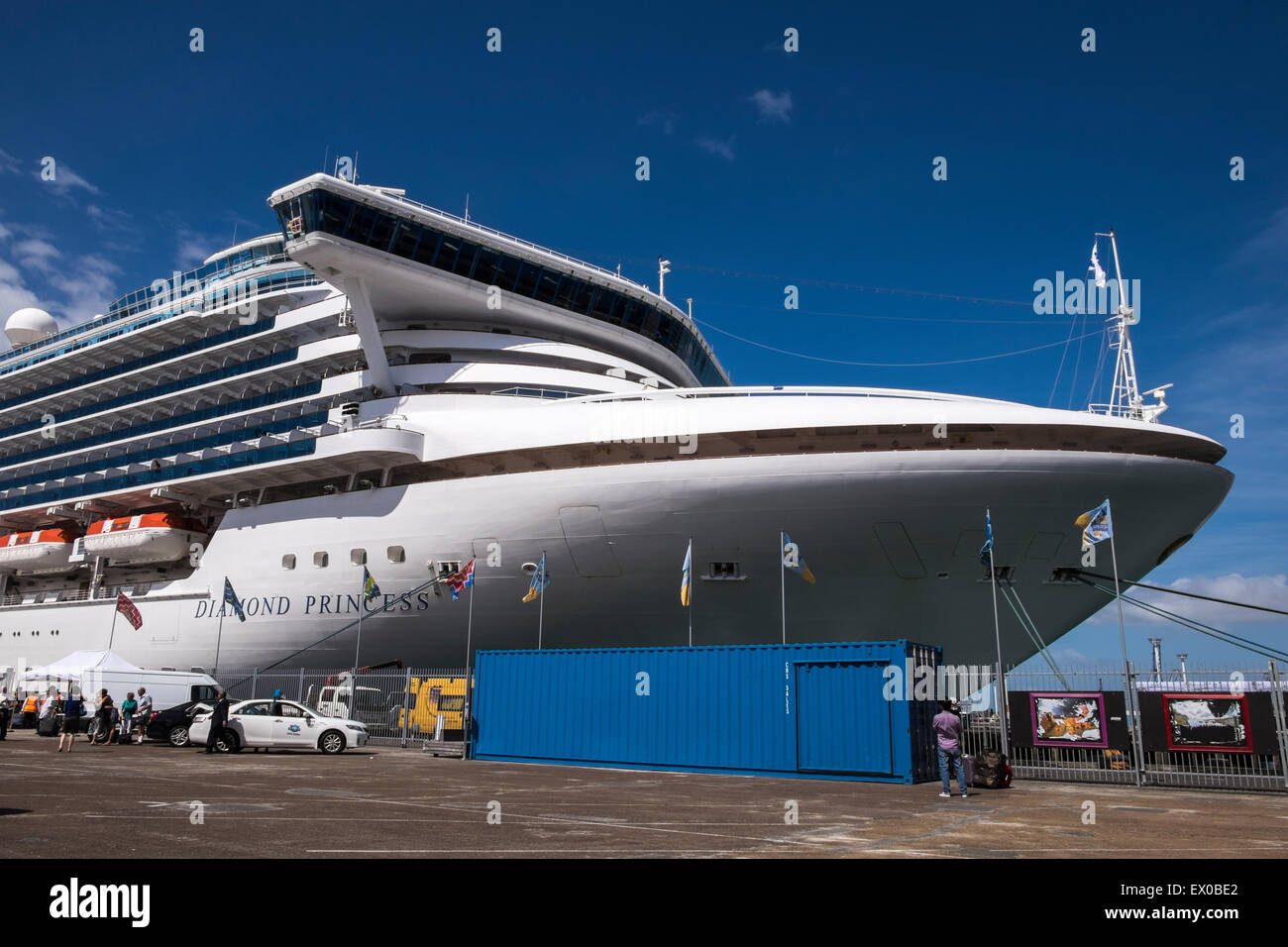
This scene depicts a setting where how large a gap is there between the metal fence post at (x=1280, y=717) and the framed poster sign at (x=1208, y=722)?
1.42 feet

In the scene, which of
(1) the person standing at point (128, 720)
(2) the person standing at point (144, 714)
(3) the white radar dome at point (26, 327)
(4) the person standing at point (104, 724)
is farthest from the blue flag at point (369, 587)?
(3) the white radar dome at point (26, 327)

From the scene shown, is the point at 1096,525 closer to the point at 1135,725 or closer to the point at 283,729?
the point at 1135,725

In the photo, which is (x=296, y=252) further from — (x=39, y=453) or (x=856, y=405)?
(x=39, y=453)

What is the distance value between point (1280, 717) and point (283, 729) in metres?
20.8

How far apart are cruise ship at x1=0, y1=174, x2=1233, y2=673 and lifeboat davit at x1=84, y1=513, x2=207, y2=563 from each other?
13 centimetres

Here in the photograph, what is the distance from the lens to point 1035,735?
57.2 ft

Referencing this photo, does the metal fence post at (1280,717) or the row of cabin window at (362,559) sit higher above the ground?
the row of cabin window at (362,559)

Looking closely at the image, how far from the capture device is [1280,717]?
14.9m

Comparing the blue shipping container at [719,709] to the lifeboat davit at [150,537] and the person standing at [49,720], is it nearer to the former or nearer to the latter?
the person standing at [49,720]

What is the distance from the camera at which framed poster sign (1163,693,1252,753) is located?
609 inches

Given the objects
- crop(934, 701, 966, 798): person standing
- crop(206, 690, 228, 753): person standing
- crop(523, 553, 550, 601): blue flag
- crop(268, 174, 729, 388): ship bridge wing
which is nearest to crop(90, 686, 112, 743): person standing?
crop(206, 690, 228, 753): person standing

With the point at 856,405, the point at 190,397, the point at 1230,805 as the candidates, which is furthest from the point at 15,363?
the point at 1230,805

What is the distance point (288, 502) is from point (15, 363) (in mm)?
27446

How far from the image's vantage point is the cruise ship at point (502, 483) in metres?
19.6
